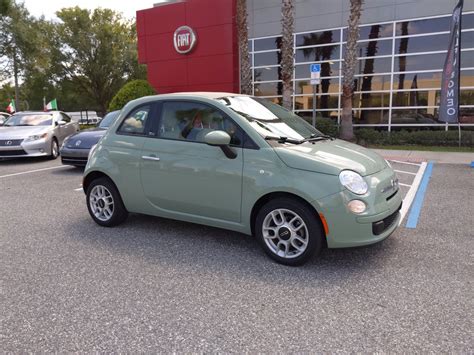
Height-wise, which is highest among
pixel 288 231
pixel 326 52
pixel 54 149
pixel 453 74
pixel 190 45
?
pixel 190 45

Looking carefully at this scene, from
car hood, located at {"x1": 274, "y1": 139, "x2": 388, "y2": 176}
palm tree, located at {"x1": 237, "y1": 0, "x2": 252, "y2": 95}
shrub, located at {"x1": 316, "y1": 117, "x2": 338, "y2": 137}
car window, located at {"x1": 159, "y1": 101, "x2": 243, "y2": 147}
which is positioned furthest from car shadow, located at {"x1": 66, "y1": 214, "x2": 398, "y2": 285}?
palm tree, located at {"x1": 237, "y1": 0, "x2": 252, "y2": 95}

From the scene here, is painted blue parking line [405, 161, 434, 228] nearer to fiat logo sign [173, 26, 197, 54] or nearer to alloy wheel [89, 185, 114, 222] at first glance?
alloy wheel [89, 185, 114, 222]

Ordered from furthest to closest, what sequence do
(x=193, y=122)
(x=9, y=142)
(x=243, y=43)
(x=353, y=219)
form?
(x=243, y=43) → (x=9, y=142) → (x=193, y=122) → (x=353, y=219)

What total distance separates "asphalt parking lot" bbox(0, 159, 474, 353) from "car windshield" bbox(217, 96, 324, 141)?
4.28 feet

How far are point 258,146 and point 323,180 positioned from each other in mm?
739

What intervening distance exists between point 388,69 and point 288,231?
13.8m

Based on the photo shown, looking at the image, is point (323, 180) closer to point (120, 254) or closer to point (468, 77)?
point (120, 254)

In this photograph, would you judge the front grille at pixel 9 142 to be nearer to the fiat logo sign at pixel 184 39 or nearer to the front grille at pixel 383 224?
the front grille at pixel 383 224

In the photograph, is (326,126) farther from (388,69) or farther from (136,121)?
(136,121)

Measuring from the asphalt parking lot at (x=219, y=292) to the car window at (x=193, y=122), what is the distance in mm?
1214

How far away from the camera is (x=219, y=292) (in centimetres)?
323

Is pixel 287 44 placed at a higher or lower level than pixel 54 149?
higher

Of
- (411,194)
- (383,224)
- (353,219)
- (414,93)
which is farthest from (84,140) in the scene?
(414,93)

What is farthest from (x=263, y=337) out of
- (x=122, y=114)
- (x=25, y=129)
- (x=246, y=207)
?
(x=25, y=129)
